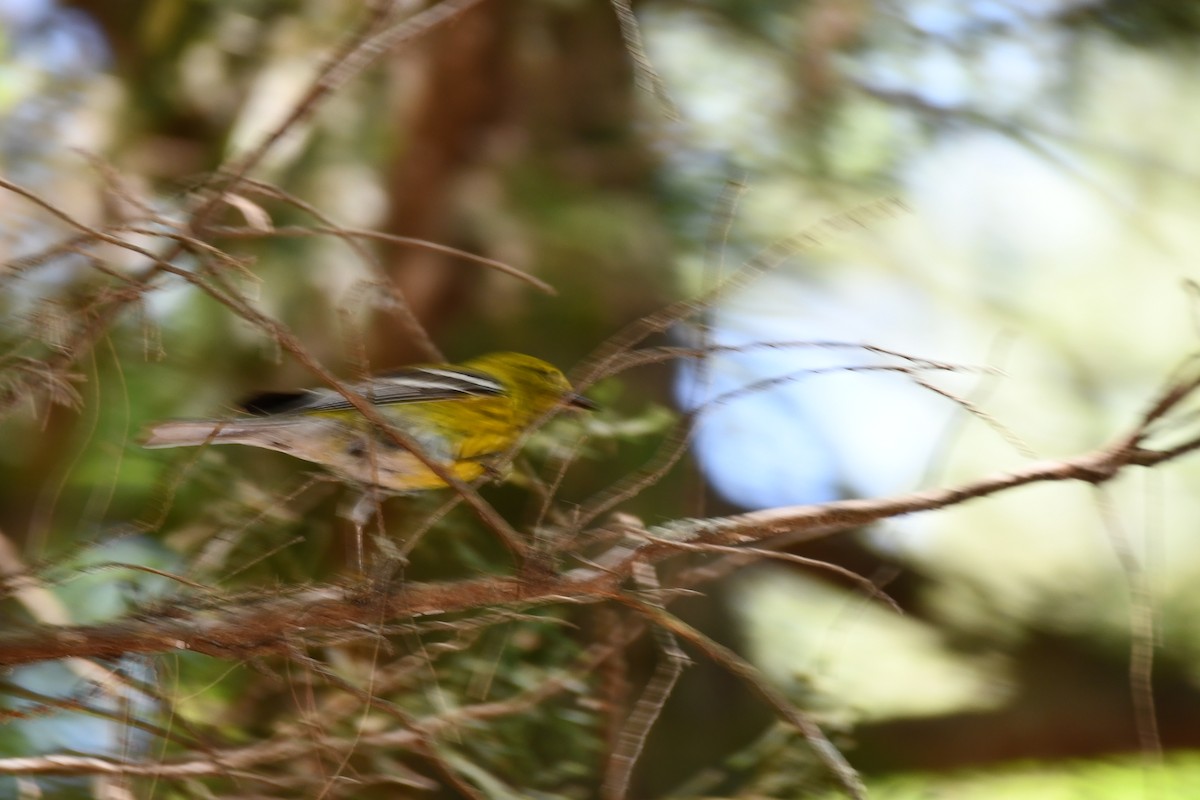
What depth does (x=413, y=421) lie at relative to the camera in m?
3.29

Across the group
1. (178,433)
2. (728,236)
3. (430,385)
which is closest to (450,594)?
(178,433)

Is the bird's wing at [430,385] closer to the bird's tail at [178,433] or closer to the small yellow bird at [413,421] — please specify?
the small yellow bird at [413,421]

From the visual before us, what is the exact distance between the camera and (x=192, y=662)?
2779 millimetres

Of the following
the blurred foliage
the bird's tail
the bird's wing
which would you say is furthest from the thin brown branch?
the blurred foliage

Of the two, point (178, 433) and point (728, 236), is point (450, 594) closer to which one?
point (178, 433)

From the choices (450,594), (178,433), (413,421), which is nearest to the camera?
(450,594)

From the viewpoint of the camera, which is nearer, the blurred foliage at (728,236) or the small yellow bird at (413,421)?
the small yellow bird at (413,421)

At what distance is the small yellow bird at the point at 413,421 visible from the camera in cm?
277

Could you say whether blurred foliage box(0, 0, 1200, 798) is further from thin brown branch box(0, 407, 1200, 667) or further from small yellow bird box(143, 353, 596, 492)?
thin brown branch box(0, 407, 1200, 667)

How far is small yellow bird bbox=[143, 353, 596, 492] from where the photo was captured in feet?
9.09

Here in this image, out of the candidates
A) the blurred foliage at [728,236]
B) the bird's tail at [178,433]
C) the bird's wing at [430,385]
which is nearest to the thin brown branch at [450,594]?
the bird's tail at [178,433]

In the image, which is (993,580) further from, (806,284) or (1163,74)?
(1163,74)

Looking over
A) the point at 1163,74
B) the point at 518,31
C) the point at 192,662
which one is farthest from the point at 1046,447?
the point at 192,662

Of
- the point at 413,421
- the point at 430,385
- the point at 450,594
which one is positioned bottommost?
the point at 413,421
